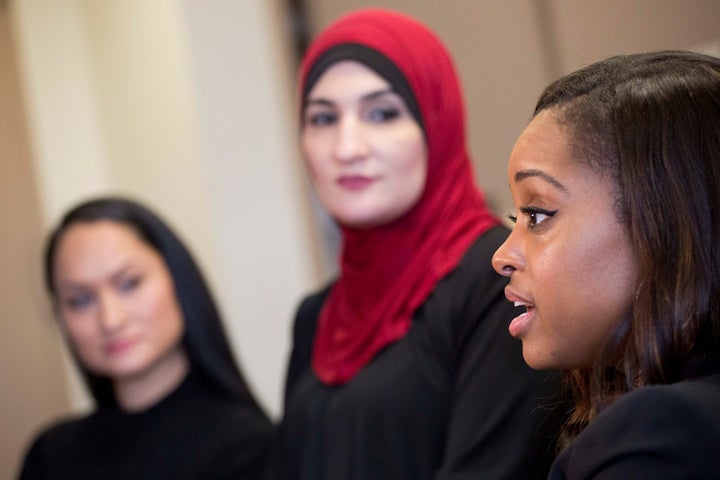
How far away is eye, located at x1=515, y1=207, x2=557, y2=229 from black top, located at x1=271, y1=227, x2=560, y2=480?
225 millimetres

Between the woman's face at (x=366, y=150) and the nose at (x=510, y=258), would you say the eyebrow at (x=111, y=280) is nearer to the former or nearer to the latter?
the woman's face at (x=366, y=150)

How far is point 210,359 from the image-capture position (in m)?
1.89

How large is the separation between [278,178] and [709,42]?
5.67 ft

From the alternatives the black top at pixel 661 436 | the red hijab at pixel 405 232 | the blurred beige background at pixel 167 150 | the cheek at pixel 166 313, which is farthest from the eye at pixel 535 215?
the blurred beige background at pixel 167 150

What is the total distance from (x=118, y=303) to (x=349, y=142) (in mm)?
687

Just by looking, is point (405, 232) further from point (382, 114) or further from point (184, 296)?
point (184, 296)

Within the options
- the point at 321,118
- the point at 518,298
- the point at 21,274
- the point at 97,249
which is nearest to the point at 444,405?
the point at 518,298

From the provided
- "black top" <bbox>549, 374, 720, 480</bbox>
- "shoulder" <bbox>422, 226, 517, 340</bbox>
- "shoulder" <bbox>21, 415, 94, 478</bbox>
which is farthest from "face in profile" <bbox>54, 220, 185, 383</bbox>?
"black top" <bbox>549, 374, 720, 480</bbox>

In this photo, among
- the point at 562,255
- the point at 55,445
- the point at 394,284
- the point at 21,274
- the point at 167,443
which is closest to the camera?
the point at 562,255

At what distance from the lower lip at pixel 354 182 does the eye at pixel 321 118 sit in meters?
0.11

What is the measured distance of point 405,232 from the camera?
1.42 m

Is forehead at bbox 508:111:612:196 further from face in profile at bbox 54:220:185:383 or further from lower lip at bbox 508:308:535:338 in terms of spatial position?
face in profile at bbox 54:220:185:383

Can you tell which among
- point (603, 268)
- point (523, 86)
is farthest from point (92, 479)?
point (603, 268)

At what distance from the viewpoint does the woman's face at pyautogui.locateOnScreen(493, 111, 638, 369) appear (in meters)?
0.81
